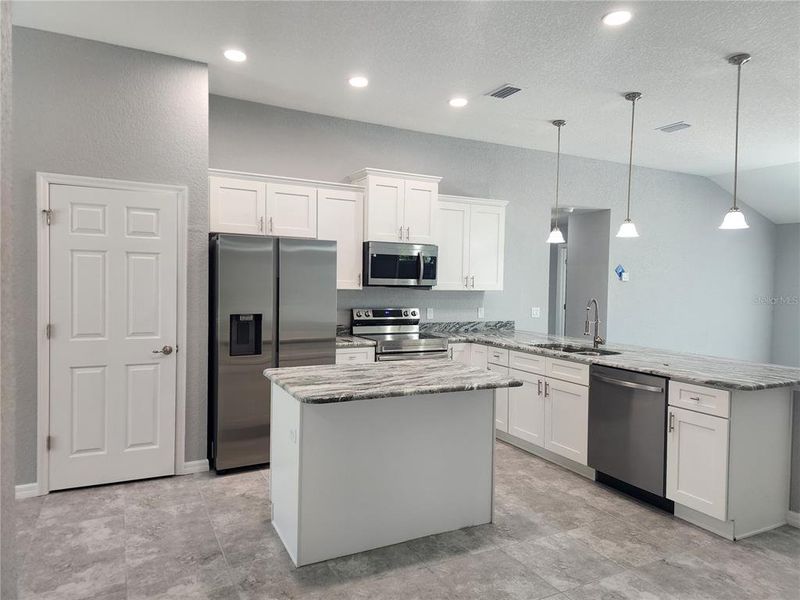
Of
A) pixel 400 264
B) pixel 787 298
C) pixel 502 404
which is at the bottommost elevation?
pixel 502 404

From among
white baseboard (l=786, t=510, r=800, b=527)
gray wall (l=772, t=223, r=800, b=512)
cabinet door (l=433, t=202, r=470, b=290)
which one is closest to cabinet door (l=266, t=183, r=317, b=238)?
cabinet door (l=433, t=202, r=470, b=290)

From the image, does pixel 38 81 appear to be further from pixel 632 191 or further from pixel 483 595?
pixel 632 191

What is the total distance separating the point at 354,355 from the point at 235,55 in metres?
2.42

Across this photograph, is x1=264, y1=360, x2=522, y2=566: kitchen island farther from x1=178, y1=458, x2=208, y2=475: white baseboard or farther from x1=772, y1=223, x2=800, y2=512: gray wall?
x1=772, y1=223, x2=800, y2=512: gray wall

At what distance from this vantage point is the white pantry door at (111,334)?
133 inches

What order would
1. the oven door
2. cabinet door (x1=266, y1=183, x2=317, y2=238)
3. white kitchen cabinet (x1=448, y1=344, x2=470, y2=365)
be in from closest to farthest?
cabinet door (x1=266, y1=183, x2=317, y2=238)
the oven door
white kitchen cabinet (x1=448, y1=344, x2=470, y2=365)

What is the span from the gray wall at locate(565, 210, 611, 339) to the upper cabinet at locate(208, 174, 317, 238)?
3873 millimetres

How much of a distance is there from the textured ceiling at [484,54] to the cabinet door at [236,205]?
0.79 m

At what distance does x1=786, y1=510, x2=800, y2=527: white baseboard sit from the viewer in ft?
10.1

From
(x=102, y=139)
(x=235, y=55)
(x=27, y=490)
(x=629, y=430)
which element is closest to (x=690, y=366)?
(x=629, y=430)

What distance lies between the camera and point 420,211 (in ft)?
16.0

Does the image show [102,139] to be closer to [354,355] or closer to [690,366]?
[354,355]

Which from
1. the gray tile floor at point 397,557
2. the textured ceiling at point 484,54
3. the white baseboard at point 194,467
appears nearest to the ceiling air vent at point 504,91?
the textured ceiling at point 484,54

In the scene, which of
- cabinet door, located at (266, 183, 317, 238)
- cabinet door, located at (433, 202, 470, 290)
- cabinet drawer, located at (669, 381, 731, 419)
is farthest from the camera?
cabinet door, located at (433, 202, 470, 290)
